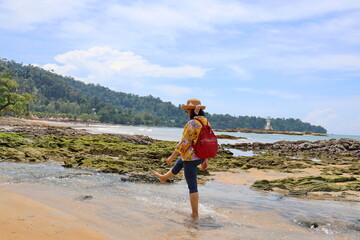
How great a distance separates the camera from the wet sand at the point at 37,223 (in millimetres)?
3901

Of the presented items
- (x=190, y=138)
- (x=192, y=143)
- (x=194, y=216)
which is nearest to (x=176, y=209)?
(x=194, y=216)

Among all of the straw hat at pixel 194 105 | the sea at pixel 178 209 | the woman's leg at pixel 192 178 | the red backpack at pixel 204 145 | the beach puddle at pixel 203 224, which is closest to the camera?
the sea at pixel 178 209

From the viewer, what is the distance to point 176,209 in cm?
641

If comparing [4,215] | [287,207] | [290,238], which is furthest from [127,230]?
[287,207]

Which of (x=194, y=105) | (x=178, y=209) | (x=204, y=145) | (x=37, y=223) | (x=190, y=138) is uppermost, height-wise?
(x=194, y=105)

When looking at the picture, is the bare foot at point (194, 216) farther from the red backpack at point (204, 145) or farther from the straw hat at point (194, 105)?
the straw hat at point (194, 105)

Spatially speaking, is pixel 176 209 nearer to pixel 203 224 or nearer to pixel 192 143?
pixel 203 224

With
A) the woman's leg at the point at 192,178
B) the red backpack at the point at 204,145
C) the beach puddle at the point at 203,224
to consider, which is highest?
the red backpack at the point at 204,145

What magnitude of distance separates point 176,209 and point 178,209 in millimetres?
44

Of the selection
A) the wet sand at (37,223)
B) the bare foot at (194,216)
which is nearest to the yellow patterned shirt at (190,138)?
the bare foot at (194,216)

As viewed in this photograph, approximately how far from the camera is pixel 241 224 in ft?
18.4

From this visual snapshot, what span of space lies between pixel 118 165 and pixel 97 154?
14.8 feet

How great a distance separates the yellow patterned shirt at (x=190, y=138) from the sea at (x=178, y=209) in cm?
115

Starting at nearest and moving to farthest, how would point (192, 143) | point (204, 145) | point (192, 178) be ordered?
1. point (204, 145)
2. point (192, 143)
3. point (192, 178)
